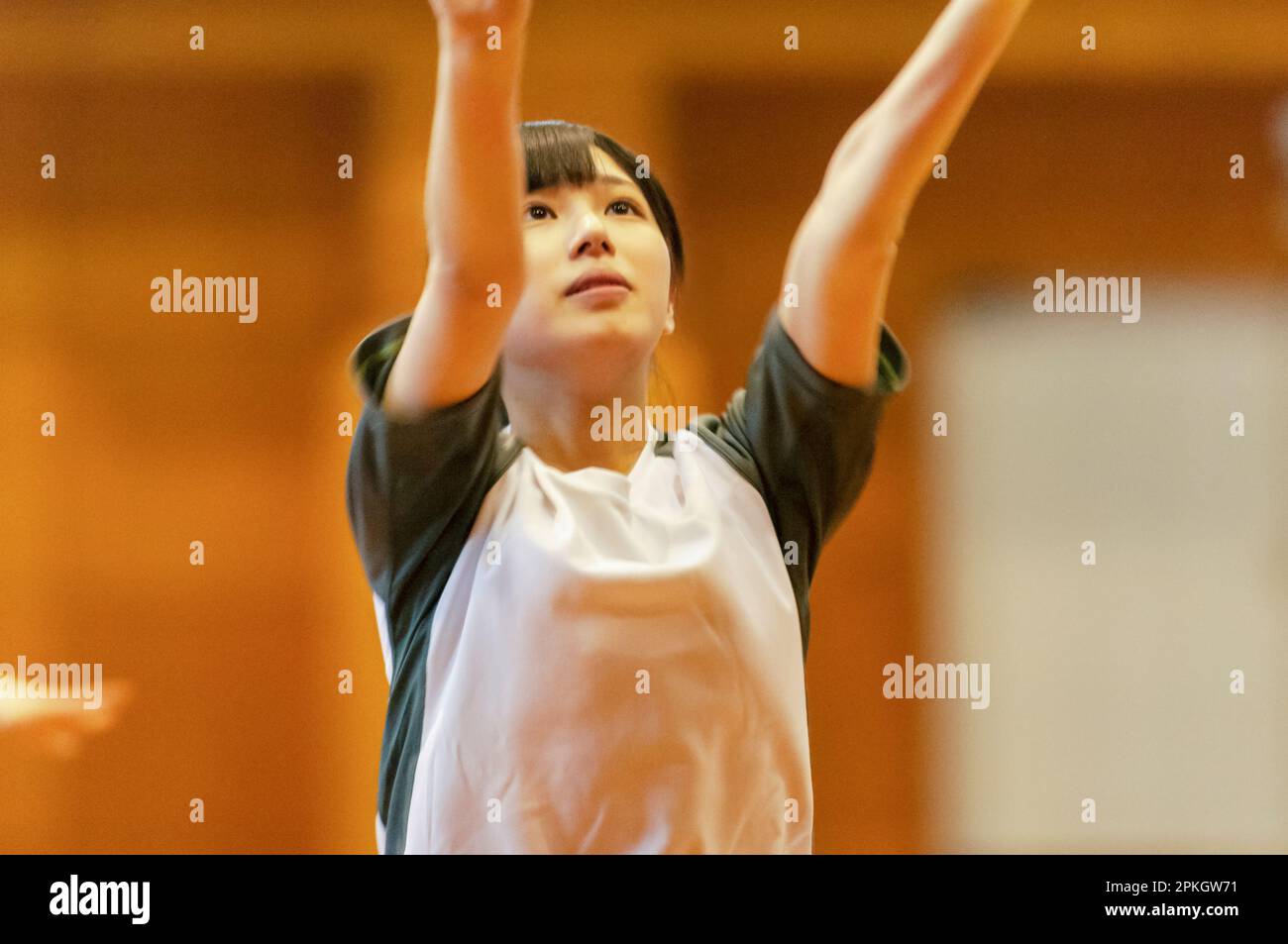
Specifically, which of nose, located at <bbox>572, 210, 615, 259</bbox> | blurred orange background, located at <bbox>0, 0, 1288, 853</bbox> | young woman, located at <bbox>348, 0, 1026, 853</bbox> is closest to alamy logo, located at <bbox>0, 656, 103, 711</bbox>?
blurred orange background, located at <bbox>0, 0, 1288, 853</bbox>

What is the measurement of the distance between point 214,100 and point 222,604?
0.49 metres

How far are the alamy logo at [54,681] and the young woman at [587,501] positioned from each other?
637 mm

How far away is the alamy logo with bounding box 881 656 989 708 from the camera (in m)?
1.47

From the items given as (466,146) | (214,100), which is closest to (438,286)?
(466,146)

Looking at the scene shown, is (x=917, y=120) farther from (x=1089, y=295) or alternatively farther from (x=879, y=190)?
(x=1089, y=295)

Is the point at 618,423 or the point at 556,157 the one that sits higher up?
the point at 556,157

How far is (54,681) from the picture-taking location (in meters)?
1.33

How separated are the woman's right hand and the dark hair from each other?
12 centimetres

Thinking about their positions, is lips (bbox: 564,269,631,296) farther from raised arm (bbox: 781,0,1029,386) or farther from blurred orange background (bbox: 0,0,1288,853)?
blurred orange background (bbox: 0,0,1288,853)

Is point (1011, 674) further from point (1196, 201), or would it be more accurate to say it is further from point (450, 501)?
point (450, 501)

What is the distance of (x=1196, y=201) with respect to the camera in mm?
1415

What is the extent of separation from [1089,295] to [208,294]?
0.89 metres
